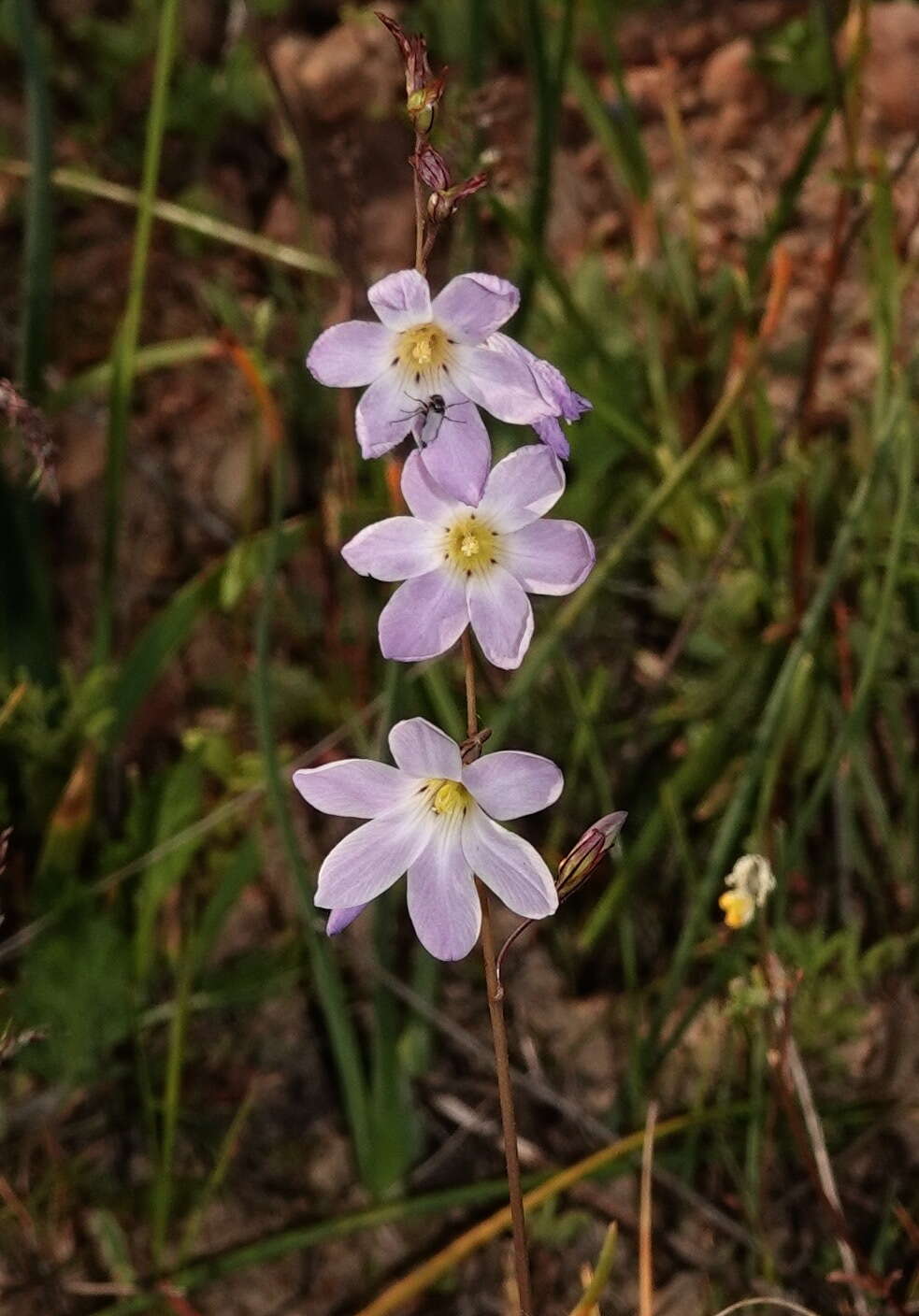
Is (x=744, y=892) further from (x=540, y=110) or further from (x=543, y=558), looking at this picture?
(x=540, y=110)

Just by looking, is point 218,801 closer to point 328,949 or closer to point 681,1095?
point 328,949

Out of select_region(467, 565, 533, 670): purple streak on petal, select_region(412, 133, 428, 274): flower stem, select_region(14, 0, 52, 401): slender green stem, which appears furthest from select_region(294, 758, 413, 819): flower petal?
select_region(14, 0, 52, 401): slender green stem

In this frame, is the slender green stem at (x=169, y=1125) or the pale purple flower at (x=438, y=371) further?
the slender green stem at (x=169, y=1125)

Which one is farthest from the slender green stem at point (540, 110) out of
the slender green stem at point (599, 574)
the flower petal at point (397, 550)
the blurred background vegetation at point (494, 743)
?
Answer: the flower petal at point (397, 550)

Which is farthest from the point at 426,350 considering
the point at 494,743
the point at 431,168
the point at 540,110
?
the point at 540,110

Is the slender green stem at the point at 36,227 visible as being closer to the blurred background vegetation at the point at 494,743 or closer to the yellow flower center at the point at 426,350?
the blurred background vegetation at the point at 494,743

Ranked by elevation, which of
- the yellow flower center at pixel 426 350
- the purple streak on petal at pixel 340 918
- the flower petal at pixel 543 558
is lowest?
the purple streak on petal at pixel 340 918
